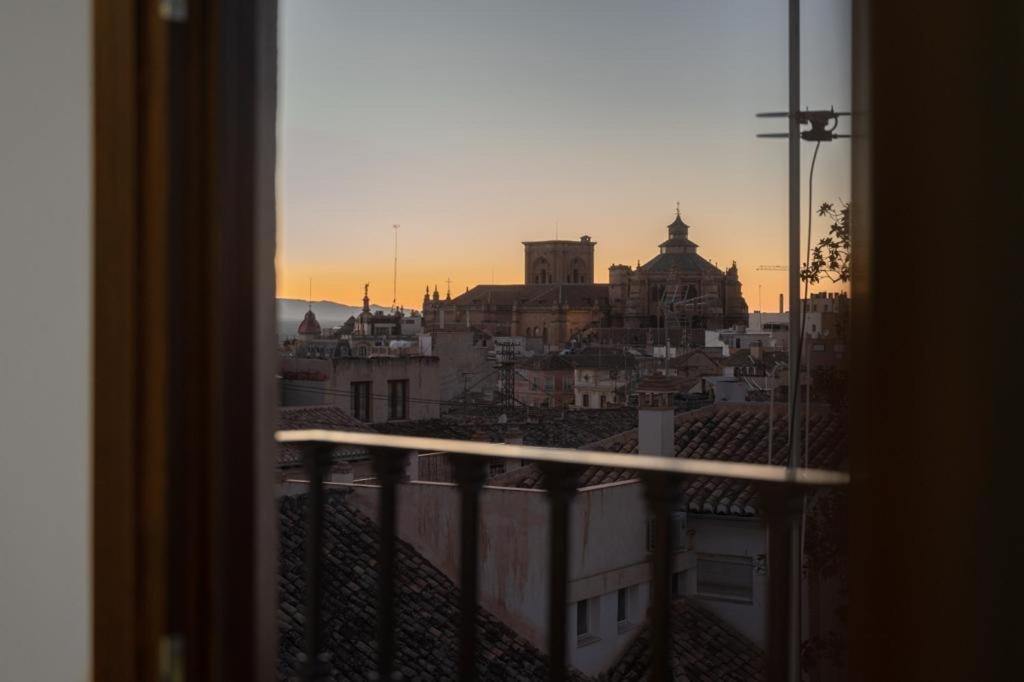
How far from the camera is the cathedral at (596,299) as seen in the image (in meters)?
15.6

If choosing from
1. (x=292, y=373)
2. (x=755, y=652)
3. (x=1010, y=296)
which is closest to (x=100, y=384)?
(x=1010, y=296)

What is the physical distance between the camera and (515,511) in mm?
9523

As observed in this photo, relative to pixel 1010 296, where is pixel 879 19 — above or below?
above

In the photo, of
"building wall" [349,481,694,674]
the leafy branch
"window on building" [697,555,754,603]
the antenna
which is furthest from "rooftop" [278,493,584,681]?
the antenna

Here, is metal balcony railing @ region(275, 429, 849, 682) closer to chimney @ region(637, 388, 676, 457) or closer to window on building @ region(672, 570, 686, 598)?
chimney @ region(637, 388, 676, 457)

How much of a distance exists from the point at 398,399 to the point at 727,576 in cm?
635

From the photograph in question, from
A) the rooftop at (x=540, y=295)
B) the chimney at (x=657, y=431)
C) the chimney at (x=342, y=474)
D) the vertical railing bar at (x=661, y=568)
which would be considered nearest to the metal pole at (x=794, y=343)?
the vertical railing bar at (x=661, y=568)

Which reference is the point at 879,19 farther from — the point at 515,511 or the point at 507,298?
the point at 507,298

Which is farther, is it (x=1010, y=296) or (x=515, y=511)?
(x=515, y=511)

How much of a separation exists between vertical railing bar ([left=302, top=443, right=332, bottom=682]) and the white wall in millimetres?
691

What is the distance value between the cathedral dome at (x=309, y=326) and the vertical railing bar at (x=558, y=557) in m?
13.7

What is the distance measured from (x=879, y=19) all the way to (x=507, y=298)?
18.6m

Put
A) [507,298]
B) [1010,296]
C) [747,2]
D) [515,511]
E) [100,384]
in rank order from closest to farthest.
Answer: [1010,296]
[100,384]
[515,511]
[747,2]
[507,298]

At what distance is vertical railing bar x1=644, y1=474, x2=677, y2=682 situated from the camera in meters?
1.58
